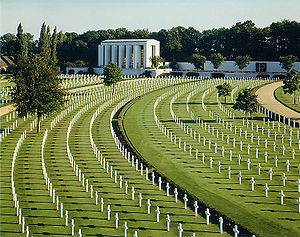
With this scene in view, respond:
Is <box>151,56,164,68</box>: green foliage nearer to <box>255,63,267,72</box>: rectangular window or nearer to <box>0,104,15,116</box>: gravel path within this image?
<box>255,63,267,72</box>: rectangular window

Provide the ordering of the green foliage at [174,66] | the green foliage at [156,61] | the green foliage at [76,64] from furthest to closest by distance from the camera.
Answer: the green foliage at [174,66] → the green foliage at [76,64] → the green foliage at [156,61]

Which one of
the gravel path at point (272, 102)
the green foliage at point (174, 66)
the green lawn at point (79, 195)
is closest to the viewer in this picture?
the green lawn at point (79, 195)

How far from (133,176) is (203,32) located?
6018 inches

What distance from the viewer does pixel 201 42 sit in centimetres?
16775

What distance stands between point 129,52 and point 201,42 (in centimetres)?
2311

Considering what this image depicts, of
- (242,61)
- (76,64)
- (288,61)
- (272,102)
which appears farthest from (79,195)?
(76,64)

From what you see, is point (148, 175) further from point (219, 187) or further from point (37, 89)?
point (37, 89)

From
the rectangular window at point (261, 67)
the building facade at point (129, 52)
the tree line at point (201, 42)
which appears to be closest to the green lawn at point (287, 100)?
the rectangular window at point (261, 67)

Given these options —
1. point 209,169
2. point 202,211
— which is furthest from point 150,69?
point 202,211

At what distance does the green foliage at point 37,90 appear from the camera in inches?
1923

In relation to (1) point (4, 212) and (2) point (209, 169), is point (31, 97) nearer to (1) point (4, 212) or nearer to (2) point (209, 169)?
(2) point (209, 169)

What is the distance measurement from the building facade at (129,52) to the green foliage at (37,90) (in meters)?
101

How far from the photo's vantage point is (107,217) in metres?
25.0

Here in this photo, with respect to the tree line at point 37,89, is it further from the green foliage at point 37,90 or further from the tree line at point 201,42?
the tree line at point 201,42
